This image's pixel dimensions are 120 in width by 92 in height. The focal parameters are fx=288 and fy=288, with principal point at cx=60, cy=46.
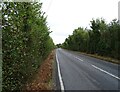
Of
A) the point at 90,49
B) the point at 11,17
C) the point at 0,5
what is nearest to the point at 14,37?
the point at 11,17

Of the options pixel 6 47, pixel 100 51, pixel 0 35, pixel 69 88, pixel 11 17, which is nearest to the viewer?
pixel 0 35

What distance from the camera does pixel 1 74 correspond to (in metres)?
7.01

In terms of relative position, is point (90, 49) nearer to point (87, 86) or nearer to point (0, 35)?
point (87, 86)

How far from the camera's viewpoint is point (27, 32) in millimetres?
11195

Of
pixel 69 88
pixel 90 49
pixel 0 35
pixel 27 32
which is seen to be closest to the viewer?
pixel 0 35

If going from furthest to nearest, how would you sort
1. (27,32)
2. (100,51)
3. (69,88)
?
(100,51)
(69,88)
(27,32)

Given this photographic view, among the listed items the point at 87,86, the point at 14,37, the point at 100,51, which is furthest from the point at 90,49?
the point at 14,37

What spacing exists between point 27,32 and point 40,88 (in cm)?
245

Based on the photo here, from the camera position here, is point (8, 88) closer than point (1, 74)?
No

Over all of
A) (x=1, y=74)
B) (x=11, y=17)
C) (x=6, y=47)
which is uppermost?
(x=11, y=17)

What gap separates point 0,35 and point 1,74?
3.11ft

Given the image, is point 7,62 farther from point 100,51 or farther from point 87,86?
point 100,51

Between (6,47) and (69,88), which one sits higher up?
(6,47)

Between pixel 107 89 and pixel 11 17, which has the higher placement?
pixel 11 17
